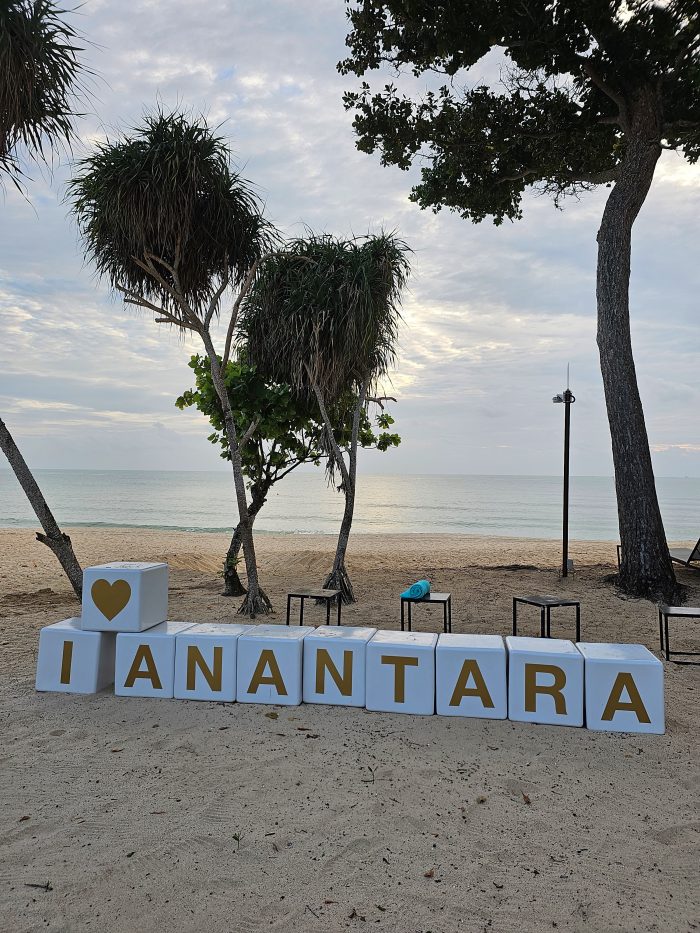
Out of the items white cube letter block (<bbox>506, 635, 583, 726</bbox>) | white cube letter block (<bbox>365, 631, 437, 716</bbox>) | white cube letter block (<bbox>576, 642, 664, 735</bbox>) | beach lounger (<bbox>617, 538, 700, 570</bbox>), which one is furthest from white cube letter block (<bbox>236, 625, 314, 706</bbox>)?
beach lounger (<bbox>617, 538, 700, 570</bbox>)

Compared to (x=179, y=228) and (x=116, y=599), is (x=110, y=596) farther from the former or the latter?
(x=179, y=228)

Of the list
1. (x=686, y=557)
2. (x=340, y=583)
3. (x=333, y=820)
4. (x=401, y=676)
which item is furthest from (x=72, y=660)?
(x=686, y=557)

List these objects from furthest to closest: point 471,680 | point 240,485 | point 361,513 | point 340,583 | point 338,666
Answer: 1. point 361,513
2. point 340,583
3. point 240,485
4. point 338,666
5. point 471,680

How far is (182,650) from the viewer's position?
3.97 m

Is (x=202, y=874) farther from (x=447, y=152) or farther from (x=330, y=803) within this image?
(x=447, y=152)

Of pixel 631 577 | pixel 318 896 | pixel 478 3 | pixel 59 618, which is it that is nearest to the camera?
pixel 318 896

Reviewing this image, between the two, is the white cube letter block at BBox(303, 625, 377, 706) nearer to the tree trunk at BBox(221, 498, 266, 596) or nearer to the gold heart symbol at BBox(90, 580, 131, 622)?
the gold heart symbol at BBox(90, 580, 131, 622)

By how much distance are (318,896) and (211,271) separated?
570 centimetres

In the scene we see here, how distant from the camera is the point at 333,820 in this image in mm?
2617

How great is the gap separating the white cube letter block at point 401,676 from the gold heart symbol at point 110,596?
Result: 151cm

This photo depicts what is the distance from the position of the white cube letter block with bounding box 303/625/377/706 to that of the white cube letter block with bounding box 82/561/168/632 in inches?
40.5

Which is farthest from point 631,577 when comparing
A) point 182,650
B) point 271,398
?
point 182,650

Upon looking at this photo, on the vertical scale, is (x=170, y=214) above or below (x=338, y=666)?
above

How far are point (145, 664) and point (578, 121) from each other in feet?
28.1
